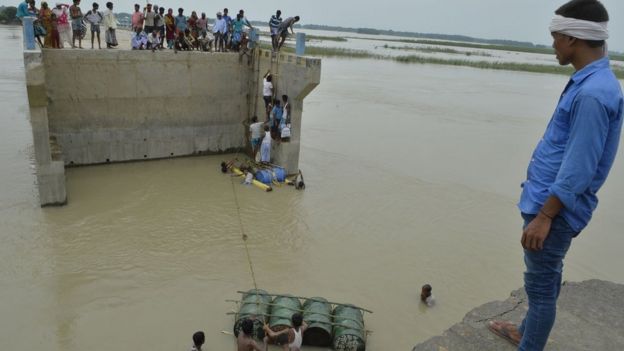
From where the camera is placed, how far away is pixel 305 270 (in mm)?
8984

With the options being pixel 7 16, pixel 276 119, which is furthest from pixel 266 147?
pixel 7 16

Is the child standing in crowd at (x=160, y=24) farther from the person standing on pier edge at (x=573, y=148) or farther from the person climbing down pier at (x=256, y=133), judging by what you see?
the person standing on pier edge at (x=573, y=148)

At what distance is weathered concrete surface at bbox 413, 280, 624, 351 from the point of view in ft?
11.4

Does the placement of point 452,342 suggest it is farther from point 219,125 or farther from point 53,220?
point 219,125

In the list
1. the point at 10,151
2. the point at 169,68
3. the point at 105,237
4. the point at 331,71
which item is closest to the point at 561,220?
the point at 105,237

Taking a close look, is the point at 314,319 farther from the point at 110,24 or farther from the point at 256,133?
the point at 110,24

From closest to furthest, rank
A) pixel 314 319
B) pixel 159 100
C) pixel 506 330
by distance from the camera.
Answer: pixel 506 330 < pixel 314 319 < pixel 159 100

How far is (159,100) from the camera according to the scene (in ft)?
48.0

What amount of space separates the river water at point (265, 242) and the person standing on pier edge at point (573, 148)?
15.3 feet

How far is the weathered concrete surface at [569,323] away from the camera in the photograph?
3.48 metres

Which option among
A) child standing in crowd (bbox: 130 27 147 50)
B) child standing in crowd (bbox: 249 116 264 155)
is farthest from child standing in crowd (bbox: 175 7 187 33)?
child standing in crowd (bbox: 249 116 264 155)

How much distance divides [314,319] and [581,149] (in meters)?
4.86

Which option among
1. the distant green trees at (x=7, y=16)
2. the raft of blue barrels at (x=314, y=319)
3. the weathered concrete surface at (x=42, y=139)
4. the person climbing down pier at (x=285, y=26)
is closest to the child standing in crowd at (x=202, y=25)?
the person climbing down pier at (x=285, y=26)

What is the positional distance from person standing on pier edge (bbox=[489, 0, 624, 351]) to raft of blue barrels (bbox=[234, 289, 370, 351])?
3.90 metres
